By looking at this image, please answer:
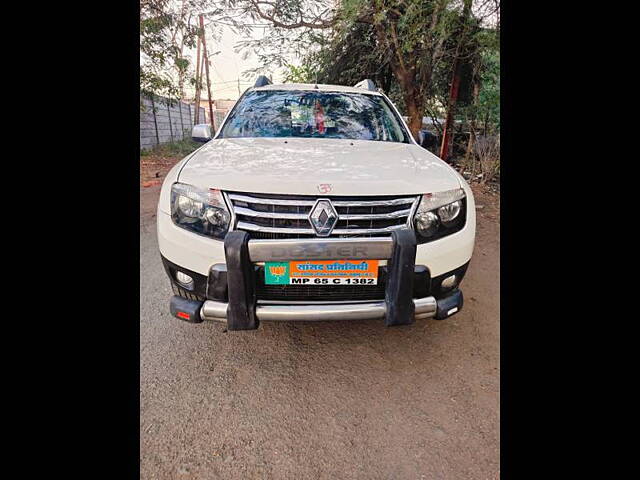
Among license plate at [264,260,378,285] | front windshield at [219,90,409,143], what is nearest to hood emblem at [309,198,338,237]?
license plate at [264,260,378,285]

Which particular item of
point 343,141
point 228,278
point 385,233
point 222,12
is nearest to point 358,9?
point 222,12

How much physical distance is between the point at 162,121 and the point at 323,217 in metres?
11.4

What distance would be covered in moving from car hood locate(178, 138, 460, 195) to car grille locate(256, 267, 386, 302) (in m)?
0.44

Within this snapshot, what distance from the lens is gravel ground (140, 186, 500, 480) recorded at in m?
1.41

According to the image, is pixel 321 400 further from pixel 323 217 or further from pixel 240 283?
pixel 323 217

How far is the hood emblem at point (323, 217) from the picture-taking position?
5.24ft

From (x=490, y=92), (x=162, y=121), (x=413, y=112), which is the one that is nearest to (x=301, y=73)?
(x=413, y=112)

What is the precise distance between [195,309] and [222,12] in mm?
5944

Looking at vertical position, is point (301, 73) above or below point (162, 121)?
above

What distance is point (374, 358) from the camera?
78.2 inches

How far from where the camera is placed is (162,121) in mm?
10992

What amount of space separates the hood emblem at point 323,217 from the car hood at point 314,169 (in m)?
0.06

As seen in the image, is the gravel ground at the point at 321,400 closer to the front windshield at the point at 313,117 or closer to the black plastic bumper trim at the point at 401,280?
the black plastic bumper trim at the point at 401,280

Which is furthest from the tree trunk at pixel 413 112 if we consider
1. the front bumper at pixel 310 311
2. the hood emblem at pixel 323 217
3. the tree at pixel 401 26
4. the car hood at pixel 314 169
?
the front bumper at pixel 310 311
